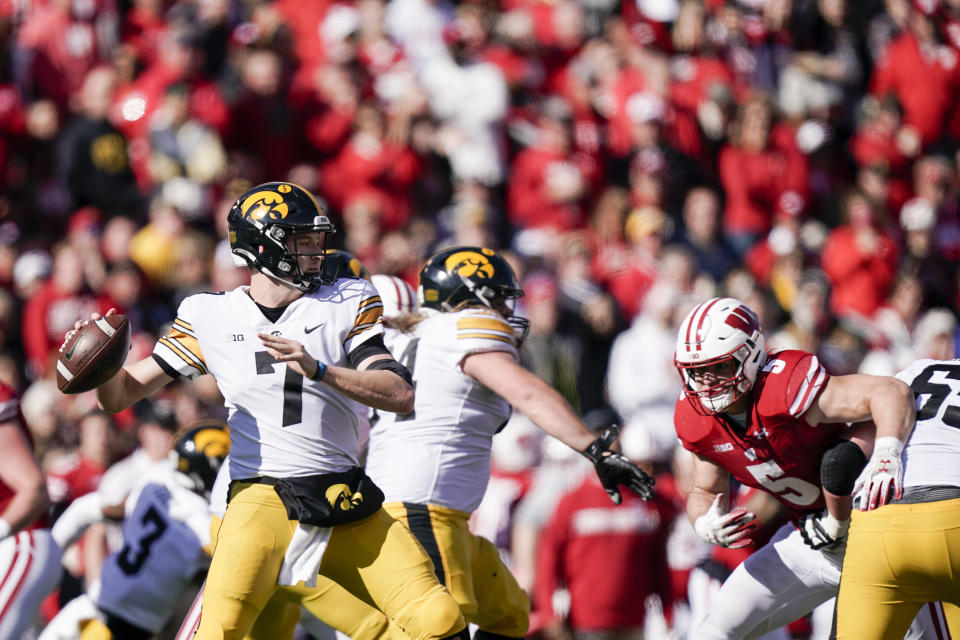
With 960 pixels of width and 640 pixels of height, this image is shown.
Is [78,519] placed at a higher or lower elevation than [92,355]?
lower

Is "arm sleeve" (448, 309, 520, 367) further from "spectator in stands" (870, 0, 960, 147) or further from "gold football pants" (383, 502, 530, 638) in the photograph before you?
"spectator in stands" (870, 0, 960, 147)

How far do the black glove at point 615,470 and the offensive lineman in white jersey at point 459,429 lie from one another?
42 cm

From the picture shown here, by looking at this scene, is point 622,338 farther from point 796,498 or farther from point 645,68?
point 796,498

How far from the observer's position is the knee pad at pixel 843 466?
5.40m

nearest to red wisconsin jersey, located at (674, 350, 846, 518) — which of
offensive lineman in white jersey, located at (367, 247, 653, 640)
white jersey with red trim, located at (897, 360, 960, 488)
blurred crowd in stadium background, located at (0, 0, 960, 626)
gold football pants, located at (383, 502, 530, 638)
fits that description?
white jersey with red trim, located at (897, 360, 960, 488)

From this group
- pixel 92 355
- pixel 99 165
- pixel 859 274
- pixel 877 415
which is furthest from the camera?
pixel 99 165

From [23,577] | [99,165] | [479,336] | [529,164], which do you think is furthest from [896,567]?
[99,165]

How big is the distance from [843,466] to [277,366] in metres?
2.15

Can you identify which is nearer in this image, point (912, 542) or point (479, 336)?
point (912, 542)

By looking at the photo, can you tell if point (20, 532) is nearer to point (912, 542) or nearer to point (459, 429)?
point (459, 429)

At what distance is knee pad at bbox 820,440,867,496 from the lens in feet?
17.7

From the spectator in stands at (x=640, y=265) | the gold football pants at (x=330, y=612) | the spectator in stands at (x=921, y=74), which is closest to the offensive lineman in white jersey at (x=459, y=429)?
the gold football pants at (x=330, y=612)

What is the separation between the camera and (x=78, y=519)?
780cm

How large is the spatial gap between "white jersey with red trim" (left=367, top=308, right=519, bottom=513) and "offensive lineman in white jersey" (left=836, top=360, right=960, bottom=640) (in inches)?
64.8
